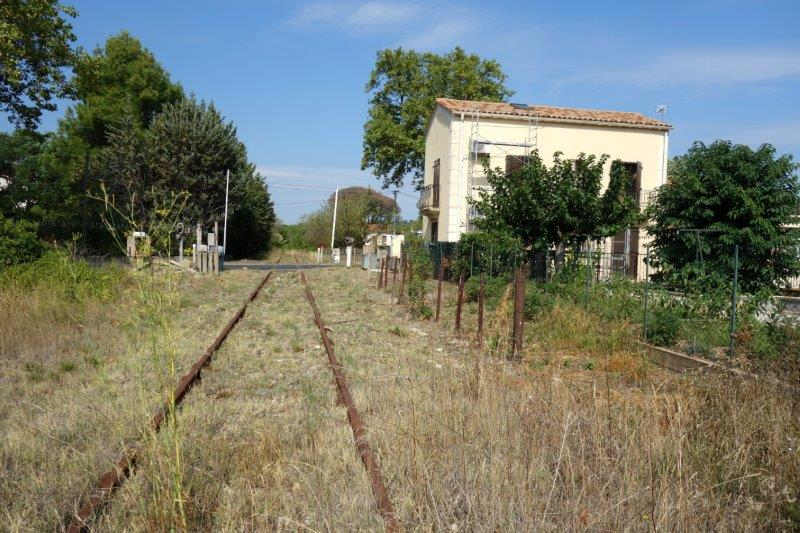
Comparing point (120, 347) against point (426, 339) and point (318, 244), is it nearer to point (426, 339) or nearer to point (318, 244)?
point (426, 339)

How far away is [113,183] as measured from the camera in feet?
122

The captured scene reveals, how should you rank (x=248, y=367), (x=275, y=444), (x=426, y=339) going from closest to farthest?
(x=275, y=444) < (x=248, y=367) < (x=426, y=339)

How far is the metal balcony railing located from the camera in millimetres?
33031

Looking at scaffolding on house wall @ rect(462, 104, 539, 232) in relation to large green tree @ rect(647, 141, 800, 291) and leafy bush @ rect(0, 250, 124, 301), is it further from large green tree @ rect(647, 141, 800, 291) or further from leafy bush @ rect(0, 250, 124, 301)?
leafy bush @ rect(0, 250, 124, 301)

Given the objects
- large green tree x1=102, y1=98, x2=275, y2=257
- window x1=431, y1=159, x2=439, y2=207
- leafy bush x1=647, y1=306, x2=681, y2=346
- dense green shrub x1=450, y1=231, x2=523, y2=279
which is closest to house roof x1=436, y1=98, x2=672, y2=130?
window x1=431, y1=159, x2=439, y2=207

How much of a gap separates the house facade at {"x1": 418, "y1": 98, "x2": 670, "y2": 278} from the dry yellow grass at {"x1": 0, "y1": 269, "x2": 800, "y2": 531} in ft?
78.1

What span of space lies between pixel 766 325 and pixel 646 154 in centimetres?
2492

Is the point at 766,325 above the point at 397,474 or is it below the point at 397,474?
above

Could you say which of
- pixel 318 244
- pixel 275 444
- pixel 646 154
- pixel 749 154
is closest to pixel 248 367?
pixel 275 444

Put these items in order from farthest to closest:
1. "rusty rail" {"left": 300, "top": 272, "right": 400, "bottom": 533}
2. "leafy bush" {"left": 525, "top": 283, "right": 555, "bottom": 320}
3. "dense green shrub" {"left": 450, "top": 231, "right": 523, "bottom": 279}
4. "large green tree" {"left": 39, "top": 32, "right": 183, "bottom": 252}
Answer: "large green tree" {"left": 39, "top": 32, "right": 183, "bottom": 252} → "dense green shrub" {"left": 450, "top": 231, "right": 523, "bottom": 279} → "leafy bush" {"left": 525, "top": 283, "right": 555, "bottom": 320} → "rusty rail" {"left": 300, "top": 272, "right": 400, "bottom": 533}

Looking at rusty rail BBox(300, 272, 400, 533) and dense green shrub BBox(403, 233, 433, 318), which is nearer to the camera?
rusty rail BBox(300, 272, 400, 533)

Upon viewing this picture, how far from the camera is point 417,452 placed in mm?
4012

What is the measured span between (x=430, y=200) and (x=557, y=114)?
309 inches

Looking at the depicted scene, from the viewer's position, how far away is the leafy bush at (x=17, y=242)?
12.8 meters
